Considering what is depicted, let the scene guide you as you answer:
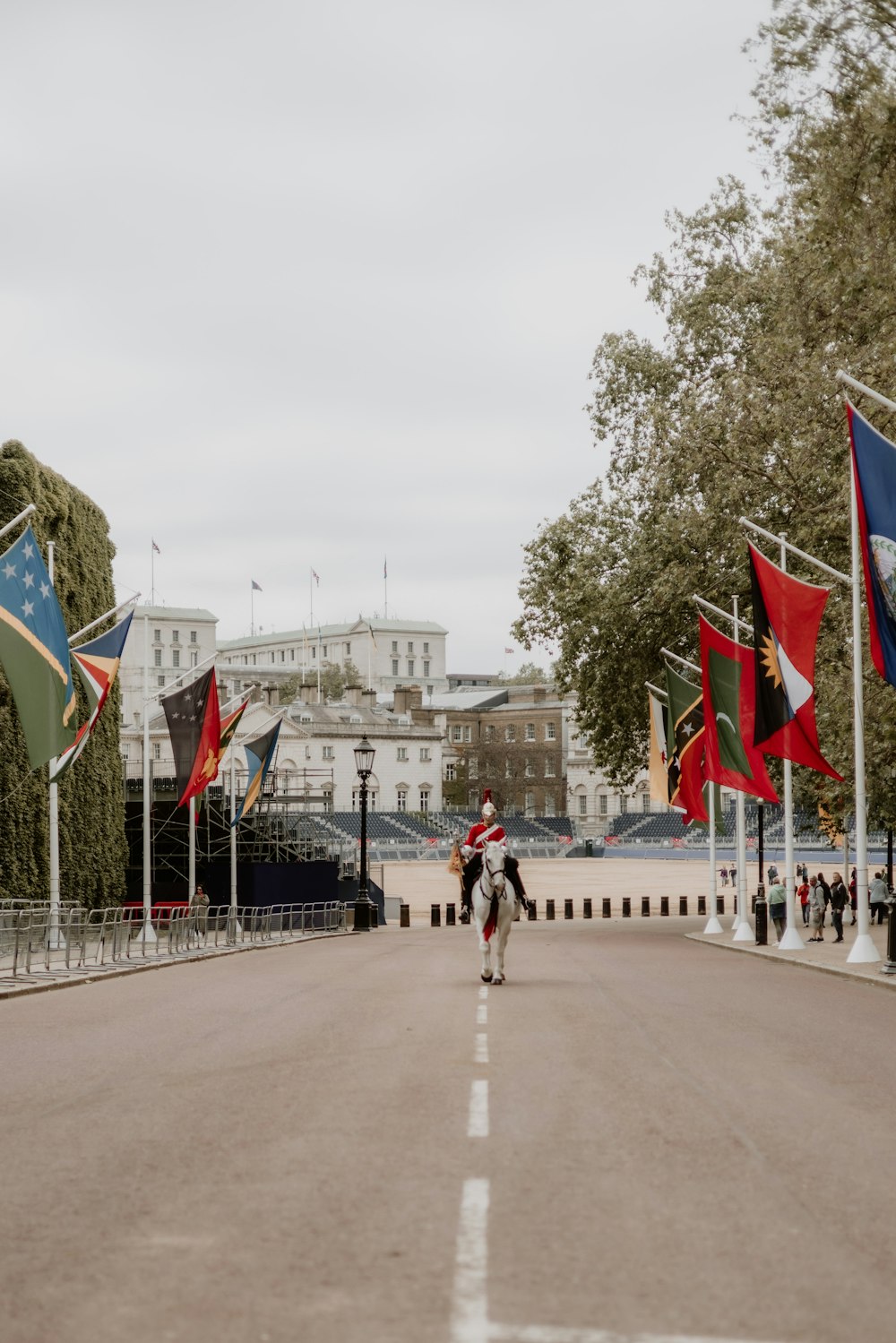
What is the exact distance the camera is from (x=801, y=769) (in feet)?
161

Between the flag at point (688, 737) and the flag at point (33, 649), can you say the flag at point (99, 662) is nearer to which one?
the flag at point (33, 649)

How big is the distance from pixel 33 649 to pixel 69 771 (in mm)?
18080

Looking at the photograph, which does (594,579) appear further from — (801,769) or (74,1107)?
(74,1107)

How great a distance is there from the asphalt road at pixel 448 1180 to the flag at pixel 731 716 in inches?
603

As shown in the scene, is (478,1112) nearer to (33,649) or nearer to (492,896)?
(492,896)

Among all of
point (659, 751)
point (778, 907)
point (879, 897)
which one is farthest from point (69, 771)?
point (879, 897)

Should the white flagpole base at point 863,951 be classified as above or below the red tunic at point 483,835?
below

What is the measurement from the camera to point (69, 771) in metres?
39.3

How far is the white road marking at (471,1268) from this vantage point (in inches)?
209

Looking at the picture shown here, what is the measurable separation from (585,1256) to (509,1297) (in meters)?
0.62

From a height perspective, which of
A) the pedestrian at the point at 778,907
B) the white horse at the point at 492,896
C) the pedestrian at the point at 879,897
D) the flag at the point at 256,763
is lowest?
the pedestrian at the point at 879,897

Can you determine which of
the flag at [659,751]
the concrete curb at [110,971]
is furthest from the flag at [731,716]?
the concrete curb at [110,971]

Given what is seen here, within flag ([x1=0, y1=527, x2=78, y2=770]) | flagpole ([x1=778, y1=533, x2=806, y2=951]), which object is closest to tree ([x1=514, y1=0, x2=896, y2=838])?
flagpole ([x1=778, y1=533, x2=806, y2=951])

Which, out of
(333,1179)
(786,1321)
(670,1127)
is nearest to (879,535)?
(670,1127)
